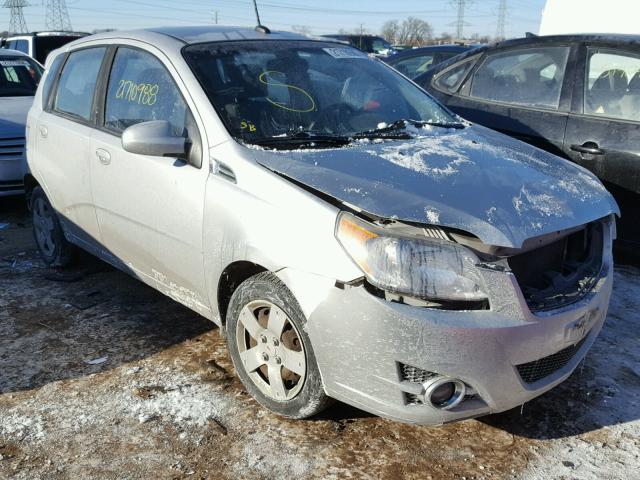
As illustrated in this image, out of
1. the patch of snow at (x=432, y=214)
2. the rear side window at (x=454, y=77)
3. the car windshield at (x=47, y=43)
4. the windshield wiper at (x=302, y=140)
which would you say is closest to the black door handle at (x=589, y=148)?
the rear side window at (x=454, y=77)

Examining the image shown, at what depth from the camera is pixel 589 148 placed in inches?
184

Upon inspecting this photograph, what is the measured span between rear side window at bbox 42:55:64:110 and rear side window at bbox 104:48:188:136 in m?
0.97

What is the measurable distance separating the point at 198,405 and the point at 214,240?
813 mm

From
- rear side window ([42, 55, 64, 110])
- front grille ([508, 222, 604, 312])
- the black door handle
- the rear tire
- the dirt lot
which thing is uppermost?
rear side window ([42, 55, 64, 110])

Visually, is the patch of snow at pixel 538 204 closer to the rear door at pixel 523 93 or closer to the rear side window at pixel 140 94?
the rear side window at pixel 140 94

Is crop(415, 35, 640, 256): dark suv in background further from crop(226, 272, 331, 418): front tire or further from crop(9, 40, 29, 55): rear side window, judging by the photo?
crop(9, 40, 29, 55): rear side window

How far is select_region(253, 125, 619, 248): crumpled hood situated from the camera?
2.55m

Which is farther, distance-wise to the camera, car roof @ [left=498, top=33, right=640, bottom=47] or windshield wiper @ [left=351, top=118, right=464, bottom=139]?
car roof @ [left=498, top=33, right=640, bottom=47]

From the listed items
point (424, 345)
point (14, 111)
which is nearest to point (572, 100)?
point (424, 345)

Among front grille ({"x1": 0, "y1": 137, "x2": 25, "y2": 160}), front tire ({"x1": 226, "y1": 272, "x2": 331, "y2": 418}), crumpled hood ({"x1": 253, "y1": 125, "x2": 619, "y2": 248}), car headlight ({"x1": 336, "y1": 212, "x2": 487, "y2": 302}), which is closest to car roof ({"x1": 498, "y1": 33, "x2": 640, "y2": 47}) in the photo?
crumpled hood ({"x1": 253, "y1": 125, "x2": 619, "y2": 248})

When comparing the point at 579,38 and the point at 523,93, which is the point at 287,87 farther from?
the point at 579,38

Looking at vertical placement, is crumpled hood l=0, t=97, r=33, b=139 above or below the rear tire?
above

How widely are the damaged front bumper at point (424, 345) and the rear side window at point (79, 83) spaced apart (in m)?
2.23

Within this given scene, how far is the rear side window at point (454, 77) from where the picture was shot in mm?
5660
